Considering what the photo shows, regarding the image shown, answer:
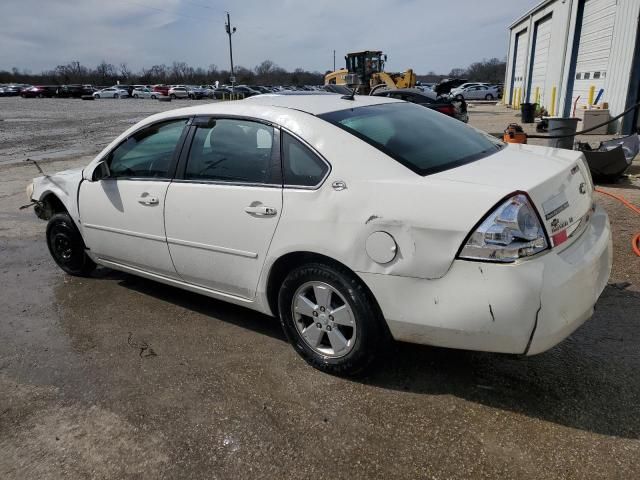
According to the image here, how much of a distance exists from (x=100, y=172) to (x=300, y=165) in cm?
194

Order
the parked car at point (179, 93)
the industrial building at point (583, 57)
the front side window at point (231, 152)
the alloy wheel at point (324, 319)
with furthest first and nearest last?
the parked car at point (179, 93) → the industrial building at point (583, 57) → the front side window at point (231, 152) → the alloy wheel at point (324, 319)

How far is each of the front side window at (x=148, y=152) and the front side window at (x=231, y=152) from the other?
0.25 meters

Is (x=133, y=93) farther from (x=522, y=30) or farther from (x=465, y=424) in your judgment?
(x=465, y=424)

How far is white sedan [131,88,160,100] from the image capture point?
5848 cm

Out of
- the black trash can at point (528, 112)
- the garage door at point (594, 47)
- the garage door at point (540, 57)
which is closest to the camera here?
the garage door at point (594, 47)

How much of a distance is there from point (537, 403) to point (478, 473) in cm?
65

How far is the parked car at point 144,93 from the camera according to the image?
58.5 m

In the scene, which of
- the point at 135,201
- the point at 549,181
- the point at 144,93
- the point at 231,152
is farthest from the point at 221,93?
the point at 549,181

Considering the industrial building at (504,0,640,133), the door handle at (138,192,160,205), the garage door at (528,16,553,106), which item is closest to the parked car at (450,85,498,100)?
the industrial building at (504,0,640,133)

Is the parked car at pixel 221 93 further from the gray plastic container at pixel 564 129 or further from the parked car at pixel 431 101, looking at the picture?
the gray plastic container at pixel 564 129

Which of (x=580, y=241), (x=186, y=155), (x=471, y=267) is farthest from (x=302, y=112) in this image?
(x=580, y=241)

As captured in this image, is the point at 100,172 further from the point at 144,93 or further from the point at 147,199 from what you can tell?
the point at 144,93

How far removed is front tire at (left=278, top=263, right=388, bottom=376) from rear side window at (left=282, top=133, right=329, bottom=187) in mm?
477

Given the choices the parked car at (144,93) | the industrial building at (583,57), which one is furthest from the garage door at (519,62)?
the parked car at (144,93)
